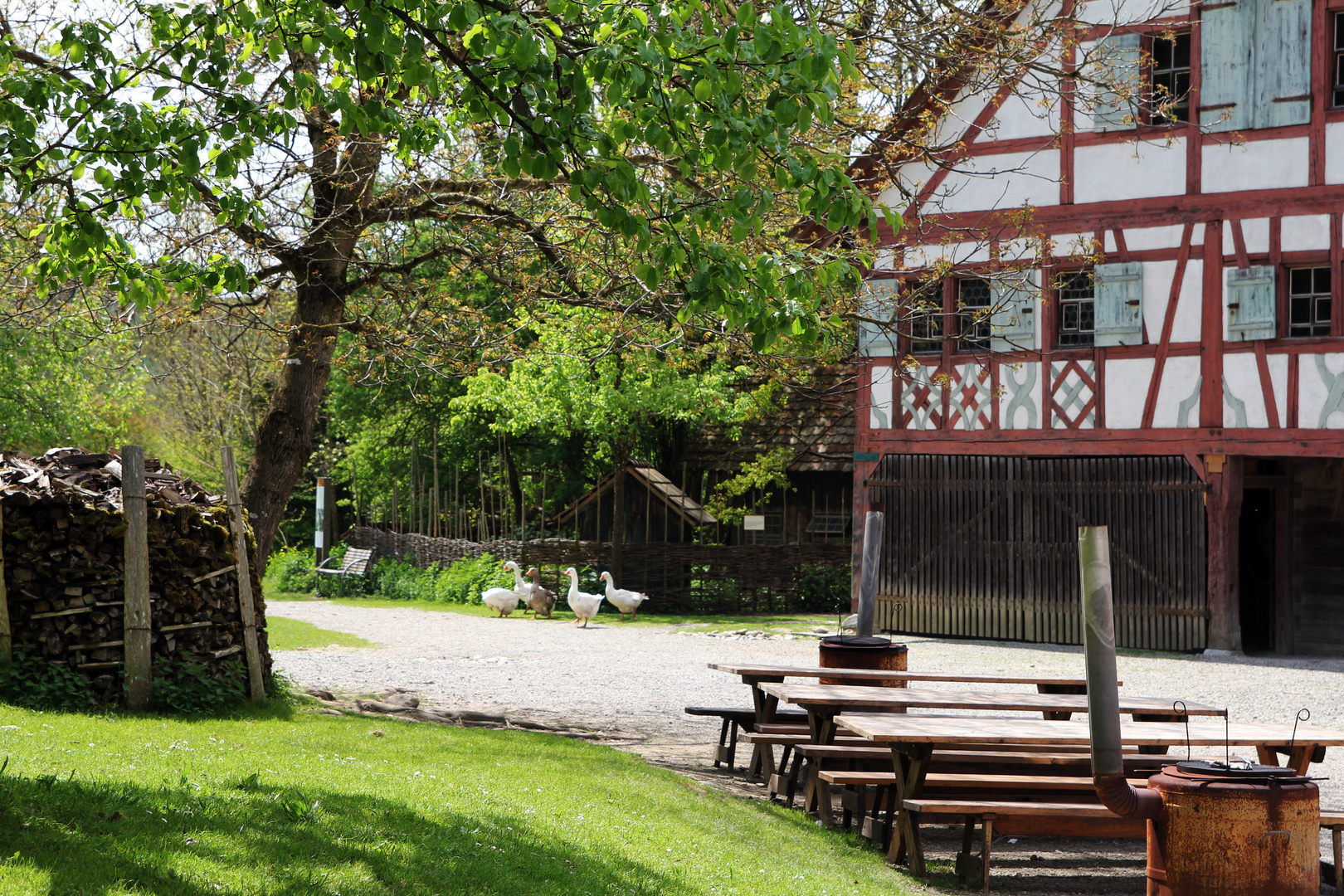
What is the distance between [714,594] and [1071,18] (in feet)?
54.5

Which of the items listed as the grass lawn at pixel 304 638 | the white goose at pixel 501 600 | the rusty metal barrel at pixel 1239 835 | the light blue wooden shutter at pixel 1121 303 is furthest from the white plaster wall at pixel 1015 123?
the rusty metal barrel at pixel 1239 835

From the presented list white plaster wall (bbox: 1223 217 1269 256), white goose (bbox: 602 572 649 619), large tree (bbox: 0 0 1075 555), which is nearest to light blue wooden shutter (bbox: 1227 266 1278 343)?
white plaster wall (bbox: 1223 217 1269 256)

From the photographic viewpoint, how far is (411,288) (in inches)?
438

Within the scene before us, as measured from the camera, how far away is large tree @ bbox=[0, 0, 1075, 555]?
4.95 m

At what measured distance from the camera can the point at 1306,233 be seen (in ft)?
54.1

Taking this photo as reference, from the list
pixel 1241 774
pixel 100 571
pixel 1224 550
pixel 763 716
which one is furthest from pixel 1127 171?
pixel 1241 774

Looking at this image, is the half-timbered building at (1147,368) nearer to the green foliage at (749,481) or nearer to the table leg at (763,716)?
the green foliage at (749,481)

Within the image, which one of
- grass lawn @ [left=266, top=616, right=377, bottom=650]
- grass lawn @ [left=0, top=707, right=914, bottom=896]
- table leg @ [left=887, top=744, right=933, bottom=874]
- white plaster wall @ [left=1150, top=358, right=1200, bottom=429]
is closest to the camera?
grass lawn @ [left=0, top=707, right=914, bottom=896]

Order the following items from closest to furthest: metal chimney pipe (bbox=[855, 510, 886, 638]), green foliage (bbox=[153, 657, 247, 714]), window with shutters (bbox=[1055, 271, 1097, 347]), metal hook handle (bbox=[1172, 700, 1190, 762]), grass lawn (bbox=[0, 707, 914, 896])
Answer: grass lawn (bbox=[0, 707, 914, 896]) → metal hook handle (bbox=[1172, 700, 1190, 762]) → green foliage (bbox=[153, 657, 247, 714]) → metal chimney pipe (bbox=[855, 510, 886, 638]) → window with shutters (bbox=[1055, 271, 1097, 347])

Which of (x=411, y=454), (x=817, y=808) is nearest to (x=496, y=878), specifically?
(x=817, y=808)

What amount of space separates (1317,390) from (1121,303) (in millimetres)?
2736

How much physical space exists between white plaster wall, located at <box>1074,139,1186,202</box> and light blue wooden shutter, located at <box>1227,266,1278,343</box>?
A: 1.49 meters

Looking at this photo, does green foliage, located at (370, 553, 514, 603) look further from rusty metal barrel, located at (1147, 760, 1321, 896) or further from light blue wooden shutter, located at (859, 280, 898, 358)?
rusty metal barrel, located at (1147, 760, 1321, 896)

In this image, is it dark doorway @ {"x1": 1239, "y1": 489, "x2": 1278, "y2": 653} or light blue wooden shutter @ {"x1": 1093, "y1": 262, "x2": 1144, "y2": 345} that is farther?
dark doorway @ {"x1": 1239, "y1": 489, "x2": 1278, "y2": 653}
